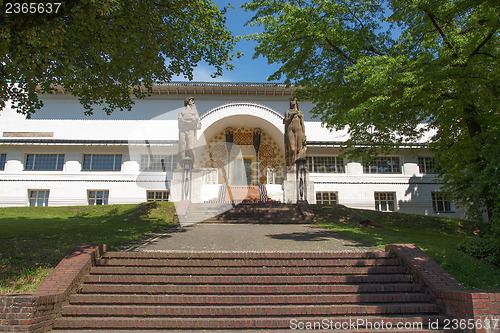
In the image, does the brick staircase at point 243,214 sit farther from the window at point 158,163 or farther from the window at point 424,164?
the window at point 424,164

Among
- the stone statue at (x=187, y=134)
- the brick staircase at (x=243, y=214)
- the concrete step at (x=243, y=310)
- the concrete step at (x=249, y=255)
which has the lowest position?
the concrete step at (x=243, y=310)

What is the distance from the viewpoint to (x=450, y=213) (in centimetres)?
2536

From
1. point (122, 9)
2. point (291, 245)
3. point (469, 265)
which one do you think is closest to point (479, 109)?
point (469, 265)

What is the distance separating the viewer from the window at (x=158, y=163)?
85.7ft

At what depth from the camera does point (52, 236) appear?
33.5ft

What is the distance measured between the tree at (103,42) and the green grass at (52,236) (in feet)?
13.2

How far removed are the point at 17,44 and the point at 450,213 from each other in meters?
27.1

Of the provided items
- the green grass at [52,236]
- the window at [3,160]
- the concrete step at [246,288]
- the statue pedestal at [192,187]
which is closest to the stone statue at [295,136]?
the statue pedestal at [192,187]

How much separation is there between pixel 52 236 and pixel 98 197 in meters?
15.9

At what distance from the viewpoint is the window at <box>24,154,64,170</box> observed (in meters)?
25.2

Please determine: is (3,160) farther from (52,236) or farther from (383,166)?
(383,166)

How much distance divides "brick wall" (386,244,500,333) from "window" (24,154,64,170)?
24202 millimetres

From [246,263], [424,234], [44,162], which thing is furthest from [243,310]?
[44,162]

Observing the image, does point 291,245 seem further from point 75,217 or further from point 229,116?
point 229,116
